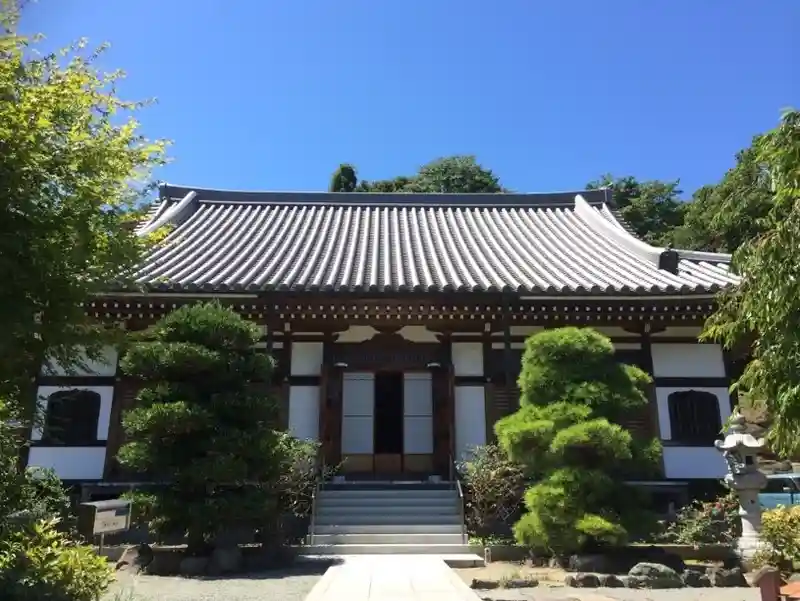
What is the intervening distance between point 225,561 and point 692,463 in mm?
8124

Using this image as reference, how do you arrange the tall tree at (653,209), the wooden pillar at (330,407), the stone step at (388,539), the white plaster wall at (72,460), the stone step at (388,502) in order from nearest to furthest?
1. the stone step at (388,539)
2. the stone step at (388,502)
3. the white plaster wall at (72,460)
4. the wooden pillar at (330,407)
5. the tall tree at (653,209)

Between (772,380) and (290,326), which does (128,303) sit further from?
A: (772,380)

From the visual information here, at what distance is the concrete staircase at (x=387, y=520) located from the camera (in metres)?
9.41

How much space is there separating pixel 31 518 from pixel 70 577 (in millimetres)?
671

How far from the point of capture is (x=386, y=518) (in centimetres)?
1021

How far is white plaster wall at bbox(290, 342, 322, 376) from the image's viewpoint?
12.1 m

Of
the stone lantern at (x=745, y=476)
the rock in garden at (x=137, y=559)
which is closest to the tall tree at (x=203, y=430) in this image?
the rock in garden at (x=137, y=559)

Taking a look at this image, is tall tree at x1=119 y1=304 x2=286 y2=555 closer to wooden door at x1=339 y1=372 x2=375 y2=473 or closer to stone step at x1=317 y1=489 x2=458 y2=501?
stone step at x1=317 y1=489 x2=458 y2=501

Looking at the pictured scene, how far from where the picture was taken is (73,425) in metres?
11.6

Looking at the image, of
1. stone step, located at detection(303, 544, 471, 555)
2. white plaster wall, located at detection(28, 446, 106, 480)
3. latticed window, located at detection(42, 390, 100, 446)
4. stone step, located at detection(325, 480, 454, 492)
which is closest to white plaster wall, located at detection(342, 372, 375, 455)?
stone step, located at detection(325, 480, 454, 492)

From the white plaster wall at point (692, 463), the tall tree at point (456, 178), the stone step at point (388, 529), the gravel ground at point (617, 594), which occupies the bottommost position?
the gravel ground at point (617, 594)

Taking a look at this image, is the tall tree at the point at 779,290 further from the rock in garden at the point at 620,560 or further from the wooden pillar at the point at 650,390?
the wooden pillar at the point at 650,390

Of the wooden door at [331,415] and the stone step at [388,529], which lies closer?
the stone step at [388,529]

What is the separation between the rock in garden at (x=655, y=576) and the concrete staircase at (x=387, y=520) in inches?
106
